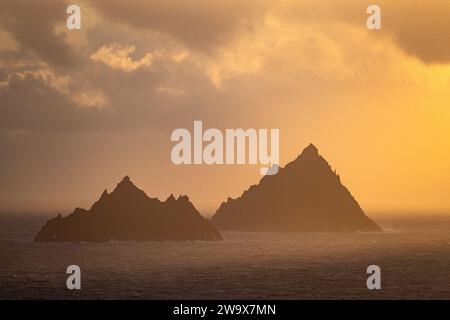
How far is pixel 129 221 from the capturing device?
172 m

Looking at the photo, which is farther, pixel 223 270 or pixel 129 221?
pixel 129 221

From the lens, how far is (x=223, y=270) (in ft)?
357

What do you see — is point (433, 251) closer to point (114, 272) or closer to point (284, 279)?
point (284, 279)

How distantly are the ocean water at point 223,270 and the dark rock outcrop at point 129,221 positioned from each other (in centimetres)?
630

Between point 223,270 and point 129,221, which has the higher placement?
point 129,221

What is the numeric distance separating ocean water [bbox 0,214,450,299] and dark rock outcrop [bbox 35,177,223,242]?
6.30m

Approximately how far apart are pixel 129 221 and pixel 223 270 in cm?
6799

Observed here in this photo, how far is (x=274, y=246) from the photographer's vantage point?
165 meters

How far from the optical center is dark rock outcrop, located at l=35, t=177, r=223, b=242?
16325 centimetres

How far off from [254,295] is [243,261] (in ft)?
150

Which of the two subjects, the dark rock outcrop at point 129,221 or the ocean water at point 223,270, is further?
the dark rock outcrop at point 129,221

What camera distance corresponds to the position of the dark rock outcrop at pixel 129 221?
163 meters
